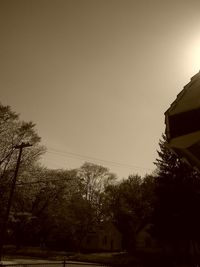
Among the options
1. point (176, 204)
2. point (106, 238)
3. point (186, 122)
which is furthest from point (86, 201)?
point (186, 122)

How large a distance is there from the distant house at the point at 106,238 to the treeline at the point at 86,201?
4.28 ft

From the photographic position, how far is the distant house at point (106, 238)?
6481 centimetres

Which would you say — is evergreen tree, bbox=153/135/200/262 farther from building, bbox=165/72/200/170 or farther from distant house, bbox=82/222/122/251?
distant house, bbox=82/222/122/251

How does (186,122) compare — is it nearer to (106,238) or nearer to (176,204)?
(176,204)

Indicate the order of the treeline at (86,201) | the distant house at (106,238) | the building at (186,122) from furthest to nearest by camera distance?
1. the distant house at (106,238)
2. the treeline at (86,201)
3. the building at (186,122)

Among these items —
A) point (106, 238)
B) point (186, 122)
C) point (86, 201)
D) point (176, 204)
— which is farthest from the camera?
point (106, 238)

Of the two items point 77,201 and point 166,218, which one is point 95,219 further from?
point 166,218

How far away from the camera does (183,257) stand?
36.6 metres

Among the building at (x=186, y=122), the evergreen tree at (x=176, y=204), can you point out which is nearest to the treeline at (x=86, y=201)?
the evergreen tree at (x=176, y=204)

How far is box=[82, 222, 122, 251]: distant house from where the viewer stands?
64812 millimetres

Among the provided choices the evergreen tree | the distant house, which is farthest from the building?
the distant house

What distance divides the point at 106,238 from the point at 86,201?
12866 millimetres

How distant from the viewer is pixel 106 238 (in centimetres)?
6644

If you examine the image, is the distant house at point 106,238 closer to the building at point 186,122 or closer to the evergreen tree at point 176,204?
the evergreen tree at point 176,204
